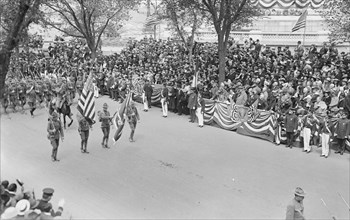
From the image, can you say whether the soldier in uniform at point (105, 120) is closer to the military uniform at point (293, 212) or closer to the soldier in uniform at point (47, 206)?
the soldier in uniform at point (47, 206)

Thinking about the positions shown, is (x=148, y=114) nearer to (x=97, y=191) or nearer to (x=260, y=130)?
(x=260, y=130)

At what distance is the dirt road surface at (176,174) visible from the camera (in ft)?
32.6

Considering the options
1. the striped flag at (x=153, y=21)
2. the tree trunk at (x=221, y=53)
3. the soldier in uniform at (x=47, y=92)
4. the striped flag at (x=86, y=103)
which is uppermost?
the striped flag at (x=153, y=21)

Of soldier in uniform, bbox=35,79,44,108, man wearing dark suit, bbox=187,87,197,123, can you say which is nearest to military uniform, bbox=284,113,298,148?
man wearing dark suit, bbox=187,87,197,123

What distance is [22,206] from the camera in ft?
22.8

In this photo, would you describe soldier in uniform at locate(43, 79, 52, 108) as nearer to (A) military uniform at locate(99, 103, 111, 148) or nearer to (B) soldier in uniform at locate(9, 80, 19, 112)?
(B) soldier in uniform at locate(9, 80, 19, 112)

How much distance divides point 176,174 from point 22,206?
5.63 m

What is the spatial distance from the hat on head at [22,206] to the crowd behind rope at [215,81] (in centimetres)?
982

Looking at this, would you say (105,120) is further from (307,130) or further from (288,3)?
(288,3)

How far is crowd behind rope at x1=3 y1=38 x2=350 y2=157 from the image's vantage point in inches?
650

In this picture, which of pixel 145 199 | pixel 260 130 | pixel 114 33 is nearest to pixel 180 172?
pixel 145 199

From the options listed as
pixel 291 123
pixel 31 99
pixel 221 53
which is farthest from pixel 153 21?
pixel 291 123

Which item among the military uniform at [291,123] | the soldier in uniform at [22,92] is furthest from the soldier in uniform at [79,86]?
the military uniform at [291,123]

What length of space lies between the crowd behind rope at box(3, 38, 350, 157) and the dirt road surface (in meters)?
1.62
